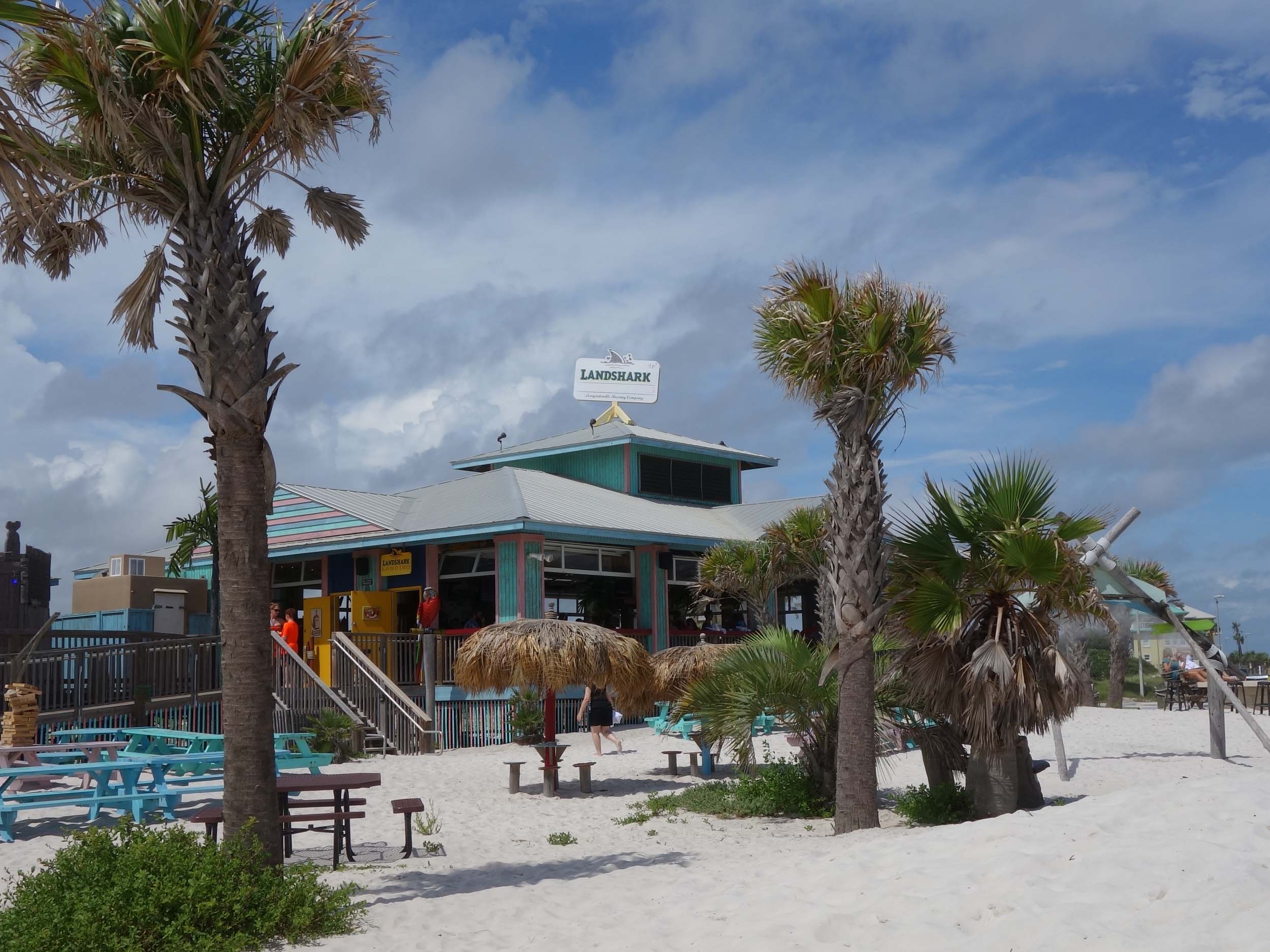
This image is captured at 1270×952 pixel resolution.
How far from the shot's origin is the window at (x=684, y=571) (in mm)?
→ 23797

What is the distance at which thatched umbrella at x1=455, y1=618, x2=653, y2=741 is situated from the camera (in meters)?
13.7

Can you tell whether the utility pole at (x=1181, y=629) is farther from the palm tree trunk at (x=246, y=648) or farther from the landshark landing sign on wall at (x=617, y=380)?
the landshark landing sign on wall at (x=617, y=380)

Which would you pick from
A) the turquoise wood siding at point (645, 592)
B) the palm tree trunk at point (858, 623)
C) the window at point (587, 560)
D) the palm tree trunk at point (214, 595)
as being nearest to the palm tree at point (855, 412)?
the palm tree trunk at point (858, 623)

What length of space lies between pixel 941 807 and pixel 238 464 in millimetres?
6961

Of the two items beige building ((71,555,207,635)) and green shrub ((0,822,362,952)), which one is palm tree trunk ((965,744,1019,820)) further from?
beige building ((71,555,207,635))

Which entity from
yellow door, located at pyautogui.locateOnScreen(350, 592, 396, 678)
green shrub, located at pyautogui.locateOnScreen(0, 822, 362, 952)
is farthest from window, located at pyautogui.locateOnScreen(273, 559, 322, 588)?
green shrub, located at pyautogui.locateOnScreen(0, 822, 362, 952)

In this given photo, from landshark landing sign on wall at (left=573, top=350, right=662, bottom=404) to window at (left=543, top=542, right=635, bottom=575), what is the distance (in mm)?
7949

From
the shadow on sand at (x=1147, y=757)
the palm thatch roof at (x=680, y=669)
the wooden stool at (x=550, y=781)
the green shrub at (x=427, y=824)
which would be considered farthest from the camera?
the shadow on sand at (x=1147, y=757)

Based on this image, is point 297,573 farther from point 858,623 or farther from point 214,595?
point 858,623

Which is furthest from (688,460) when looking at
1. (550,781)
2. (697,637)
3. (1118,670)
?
(550,781)

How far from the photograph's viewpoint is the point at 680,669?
48.4 ft

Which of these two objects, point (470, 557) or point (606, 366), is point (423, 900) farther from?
point (606, 366)

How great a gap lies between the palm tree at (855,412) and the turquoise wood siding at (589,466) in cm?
1572

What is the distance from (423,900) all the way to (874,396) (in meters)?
5.82
